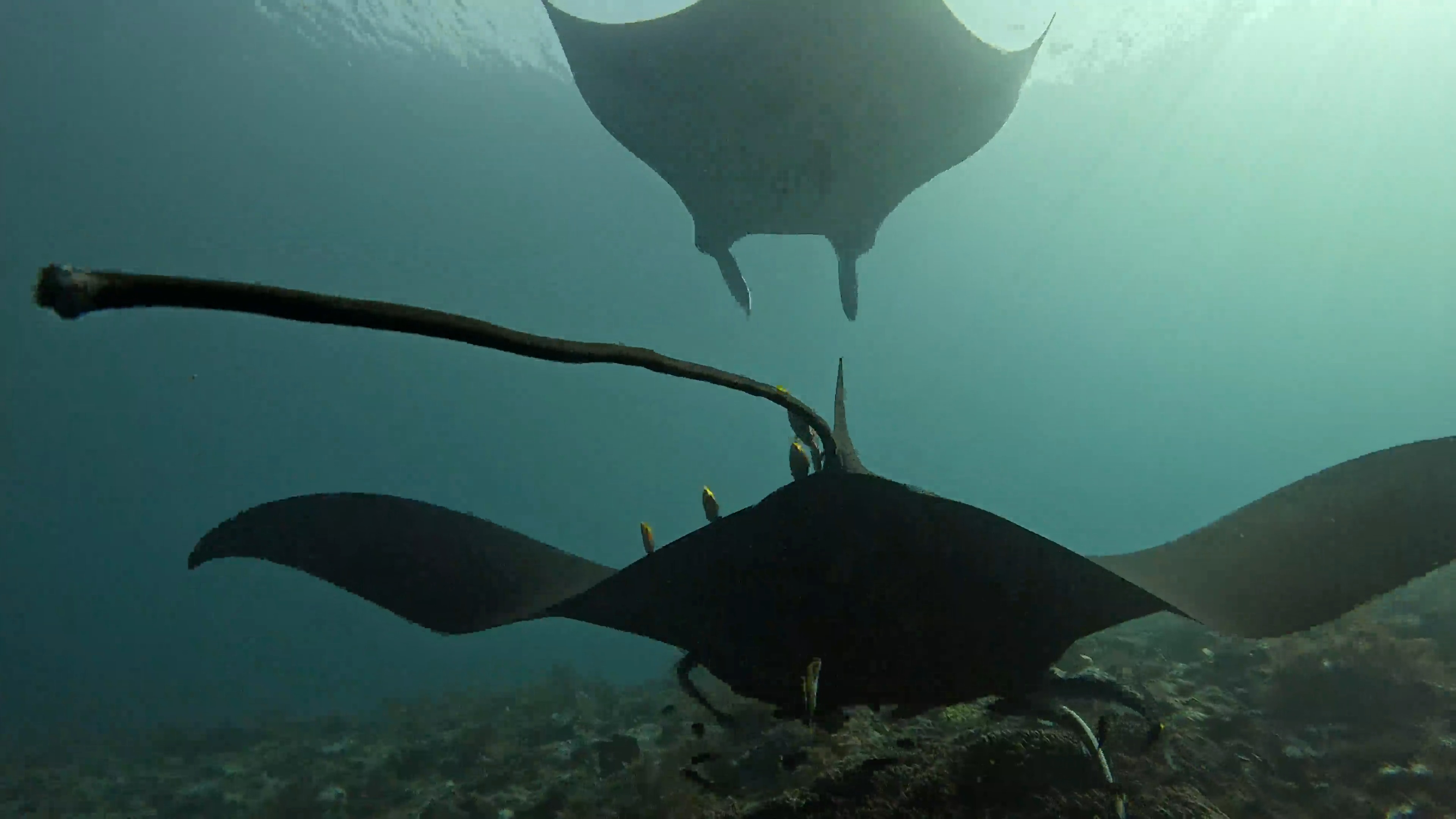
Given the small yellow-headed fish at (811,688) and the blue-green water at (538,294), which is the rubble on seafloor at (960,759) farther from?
the blue-green water at (538,294)

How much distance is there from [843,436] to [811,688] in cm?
108

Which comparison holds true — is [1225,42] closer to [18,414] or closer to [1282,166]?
[1282,166]

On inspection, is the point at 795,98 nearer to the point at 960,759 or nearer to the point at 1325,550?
the point at 1325,550

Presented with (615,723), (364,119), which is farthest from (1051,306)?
(615,723)

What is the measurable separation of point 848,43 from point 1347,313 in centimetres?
11332

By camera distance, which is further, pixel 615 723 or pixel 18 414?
pixel 18 414

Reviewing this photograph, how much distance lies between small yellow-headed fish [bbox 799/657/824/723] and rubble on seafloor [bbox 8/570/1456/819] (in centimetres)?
32

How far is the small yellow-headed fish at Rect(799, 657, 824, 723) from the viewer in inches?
85.4

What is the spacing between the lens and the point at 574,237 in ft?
136

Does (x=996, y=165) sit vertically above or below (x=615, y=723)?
above

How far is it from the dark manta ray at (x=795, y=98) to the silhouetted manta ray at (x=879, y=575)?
549cm

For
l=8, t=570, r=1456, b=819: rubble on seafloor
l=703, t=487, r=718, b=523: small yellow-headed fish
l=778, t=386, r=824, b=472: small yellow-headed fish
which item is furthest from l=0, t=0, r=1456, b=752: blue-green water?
l=8, t=570, r=1456, b=819: rubble on seafloor

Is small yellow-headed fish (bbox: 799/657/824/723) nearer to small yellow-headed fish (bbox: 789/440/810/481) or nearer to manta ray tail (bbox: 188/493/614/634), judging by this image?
manta ray tail (bbox: 188/493/614/634)

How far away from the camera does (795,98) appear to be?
694 cm
